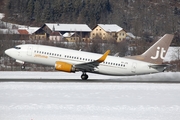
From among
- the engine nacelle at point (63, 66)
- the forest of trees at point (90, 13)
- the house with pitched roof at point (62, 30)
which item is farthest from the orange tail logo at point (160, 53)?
the forest of trees at point (90, 13)

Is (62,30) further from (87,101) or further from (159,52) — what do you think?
(87,101)

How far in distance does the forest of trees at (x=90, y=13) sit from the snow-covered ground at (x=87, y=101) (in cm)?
9711

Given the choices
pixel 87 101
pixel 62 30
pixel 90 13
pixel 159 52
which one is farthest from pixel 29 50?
pixel 90 13

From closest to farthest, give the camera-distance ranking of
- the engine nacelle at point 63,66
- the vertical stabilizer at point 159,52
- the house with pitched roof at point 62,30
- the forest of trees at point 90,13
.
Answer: the engine nacelle at point 63,66
the vertical stabilizer at point 159,52
the house with pitched roof at point 62,30
the forest of trees at point 90,13

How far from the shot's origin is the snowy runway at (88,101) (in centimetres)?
2317

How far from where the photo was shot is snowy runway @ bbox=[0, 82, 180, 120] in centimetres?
2317

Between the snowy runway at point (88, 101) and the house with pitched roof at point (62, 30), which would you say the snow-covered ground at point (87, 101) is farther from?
the house with pitched roof at point (62, 30)

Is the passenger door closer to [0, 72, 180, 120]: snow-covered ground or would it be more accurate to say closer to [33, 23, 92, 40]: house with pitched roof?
[0, 72, 180, 120]: snow-covered ground

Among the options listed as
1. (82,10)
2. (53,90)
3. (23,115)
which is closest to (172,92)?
A: (53,90)

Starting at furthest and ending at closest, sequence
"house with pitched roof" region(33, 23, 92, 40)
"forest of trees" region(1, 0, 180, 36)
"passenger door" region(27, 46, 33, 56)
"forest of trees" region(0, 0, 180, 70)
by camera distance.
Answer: "forest of trees" region(1, 0, 180, 36), "forest of trees" region(0, 0, 180, 70), "house with pitched roof" region(33, 23, 92, 40), "passenger door" region(27, 46, 33, 56)

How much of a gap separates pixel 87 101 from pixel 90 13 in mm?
114452

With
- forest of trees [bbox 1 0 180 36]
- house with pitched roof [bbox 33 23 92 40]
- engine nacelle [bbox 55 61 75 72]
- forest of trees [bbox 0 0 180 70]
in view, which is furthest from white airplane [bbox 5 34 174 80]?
forest of trees [bbox 1 0 180 36]

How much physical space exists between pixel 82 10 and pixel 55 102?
11621 cm

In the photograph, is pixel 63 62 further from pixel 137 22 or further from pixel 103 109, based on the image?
pixel 137 22
